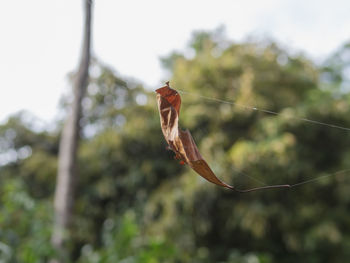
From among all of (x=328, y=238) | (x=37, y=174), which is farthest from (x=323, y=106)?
(x=37, y=174)

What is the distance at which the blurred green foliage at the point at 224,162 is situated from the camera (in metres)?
4.05

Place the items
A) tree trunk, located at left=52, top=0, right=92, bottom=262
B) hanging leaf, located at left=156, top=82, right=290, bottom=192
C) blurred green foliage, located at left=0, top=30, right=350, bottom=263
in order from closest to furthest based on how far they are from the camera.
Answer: hanging leaf, located at left=156, top=82, right=290, bottom=192 → tree trunk, located at left=52, top=0, right=92, bottom=262 → blurred green foliage, located at left=0, top=30, right=350, bottom=263

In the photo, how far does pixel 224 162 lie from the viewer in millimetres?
3930

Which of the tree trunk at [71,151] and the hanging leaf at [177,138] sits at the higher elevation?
the tree trunk at [71,151]

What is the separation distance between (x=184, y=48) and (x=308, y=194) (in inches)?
99.6

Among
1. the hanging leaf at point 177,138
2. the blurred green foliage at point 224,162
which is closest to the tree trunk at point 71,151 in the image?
the blurred green foliage at point 224,162

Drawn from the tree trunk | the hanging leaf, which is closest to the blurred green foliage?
the tree trunk

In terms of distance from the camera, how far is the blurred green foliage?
405 centimetres

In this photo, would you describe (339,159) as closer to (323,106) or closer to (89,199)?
(323,106)

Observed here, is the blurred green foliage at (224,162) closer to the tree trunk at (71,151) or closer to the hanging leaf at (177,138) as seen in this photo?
the tree trunk at (71,151)

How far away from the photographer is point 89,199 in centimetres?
487

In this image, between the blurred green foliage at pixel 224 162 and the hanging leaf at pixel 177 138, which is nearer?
the hanging leaf at pixel 177 138

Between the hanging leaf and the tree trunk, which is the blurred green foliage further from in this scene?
the hanging leaf

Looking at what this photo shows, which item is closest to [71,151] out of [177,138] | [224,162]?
[224,162]
